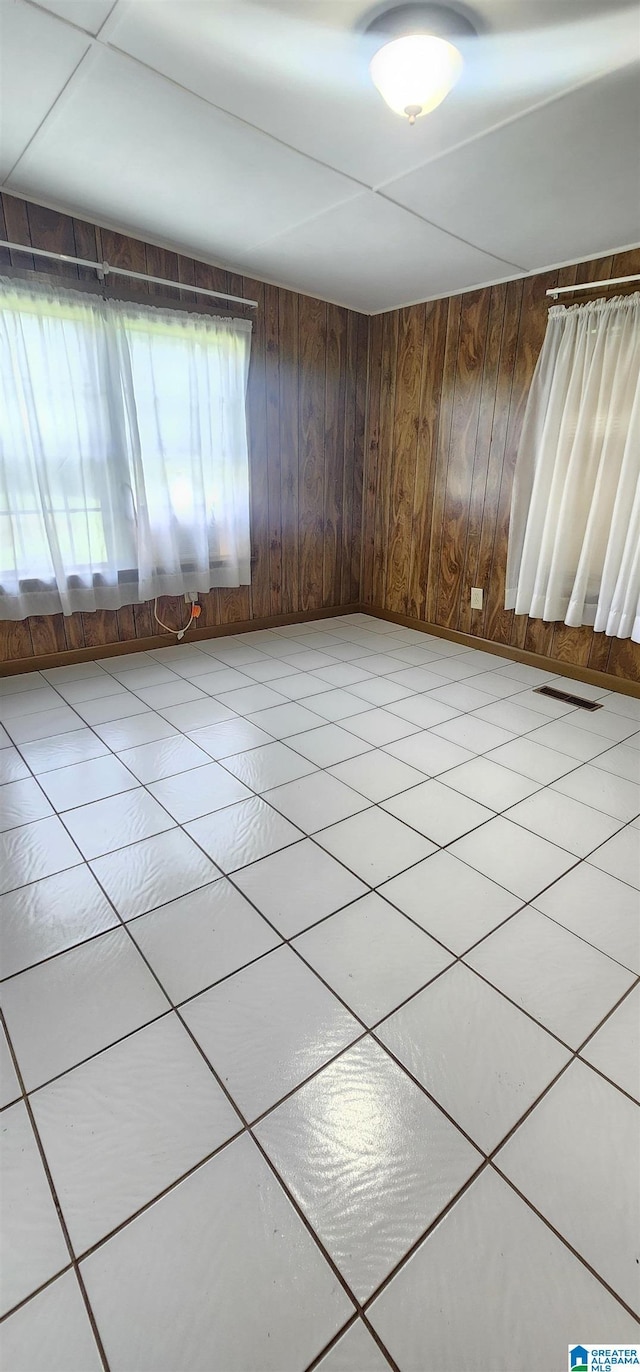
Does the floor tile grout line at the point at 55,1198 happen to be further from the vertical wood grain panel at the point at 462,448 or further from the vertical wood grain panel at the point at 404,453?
the vertical wood grain panel at the point at 404,453

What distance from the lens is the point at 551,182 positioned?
7.78 feet

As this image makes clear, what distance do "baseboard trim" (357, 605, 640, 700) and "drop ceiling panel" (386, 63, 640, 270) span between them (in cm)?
217

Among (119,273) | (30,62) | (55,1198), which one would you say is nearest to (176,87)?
(30,62)

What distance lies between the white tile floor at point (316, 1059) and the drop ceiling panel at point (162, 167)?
92.3 inches

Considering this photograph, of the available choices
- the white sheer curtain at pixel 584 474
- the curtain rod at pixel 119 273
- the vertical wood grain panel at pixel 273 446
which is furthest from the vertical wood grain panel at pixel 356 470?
the white sheer curtain at pixel 584 474

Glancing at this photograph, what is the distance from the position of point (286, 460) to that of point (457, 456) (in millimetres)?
1195

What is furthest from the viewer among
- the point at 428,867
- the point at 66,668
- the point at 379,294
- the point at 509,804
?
the point at 379,294

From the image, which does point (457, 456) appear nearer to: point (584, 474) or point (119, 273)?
point (584, 474)

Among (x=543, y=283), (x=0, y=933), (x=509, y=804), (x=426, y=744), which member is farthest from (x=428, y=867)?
(x=543, y=283)

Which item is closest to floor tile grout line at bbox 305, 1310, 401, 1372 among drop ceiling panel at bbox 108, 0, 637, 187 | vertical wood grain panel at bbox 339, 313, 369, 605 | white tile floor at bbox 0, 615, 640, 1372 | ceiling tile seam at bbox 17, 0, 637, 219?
white tile floor at bbox 0, 615, 640, 1372

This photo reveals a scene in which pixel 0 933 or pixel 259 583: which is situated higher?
pixel 259 583

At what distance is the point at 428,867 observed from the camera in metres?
1.91

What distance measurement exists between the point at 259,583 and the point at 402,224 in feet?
7.44

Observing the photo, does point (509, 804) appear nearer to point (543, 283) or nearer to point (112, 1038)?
point (112, 1038)
